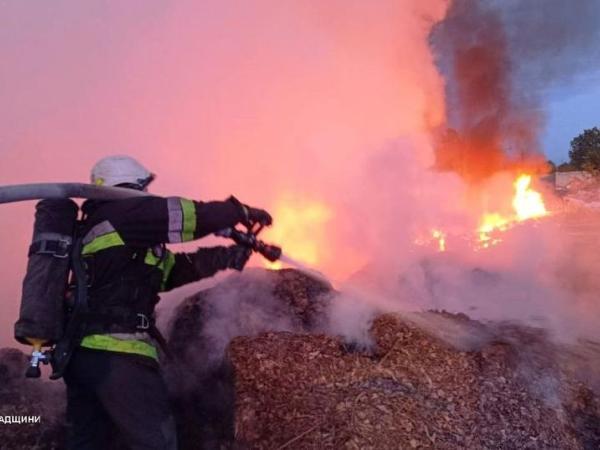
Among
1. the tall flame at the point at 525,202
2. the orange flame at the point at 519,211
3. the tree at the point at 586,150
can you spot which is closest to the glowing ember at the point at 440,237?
the orange flame at the point at 519,211

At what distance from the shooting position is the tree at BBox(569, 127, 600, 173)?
32750 millimetres

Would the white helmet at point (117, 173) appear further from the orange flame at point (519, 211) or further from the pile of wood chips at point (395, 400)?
the orange flame at point (519, 211)

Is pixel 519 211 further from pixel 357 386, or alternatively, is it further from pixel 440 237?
pixel 357 386

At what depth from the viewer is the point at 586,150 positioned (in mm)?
34969

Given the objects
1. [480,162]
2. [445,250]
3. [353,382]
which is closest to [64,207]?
[353,382]

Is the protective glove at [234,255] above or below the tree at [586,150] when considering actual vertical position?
below

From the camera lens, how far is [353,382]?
381 centimetres

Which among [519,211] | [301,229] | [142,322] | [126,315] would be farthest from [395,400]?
[519,211]

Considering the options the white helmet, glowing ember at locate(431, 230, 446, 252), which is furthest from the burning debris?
glowing ember at locate(431, 230, 446, 252)

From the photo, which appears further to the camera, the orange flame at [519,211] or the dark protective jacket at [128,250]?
the orange flame at [519,211]

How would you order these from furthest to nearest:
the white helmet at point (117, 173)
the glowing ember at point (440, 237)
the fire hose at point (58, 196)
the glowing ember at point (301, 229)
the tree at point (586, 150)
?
the tree at point (586, 150)
the glowing ember at point (440, 237)
the glowing ember at point (301, 229)
the white helmet at point (117, 173)
the fire hose at point (58, 196)

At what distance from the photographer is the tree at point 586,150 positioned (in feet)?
107

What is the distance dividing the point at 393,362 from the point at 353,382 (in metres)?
0.37

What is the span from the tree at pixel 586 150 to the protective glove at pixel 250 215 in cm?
3370
